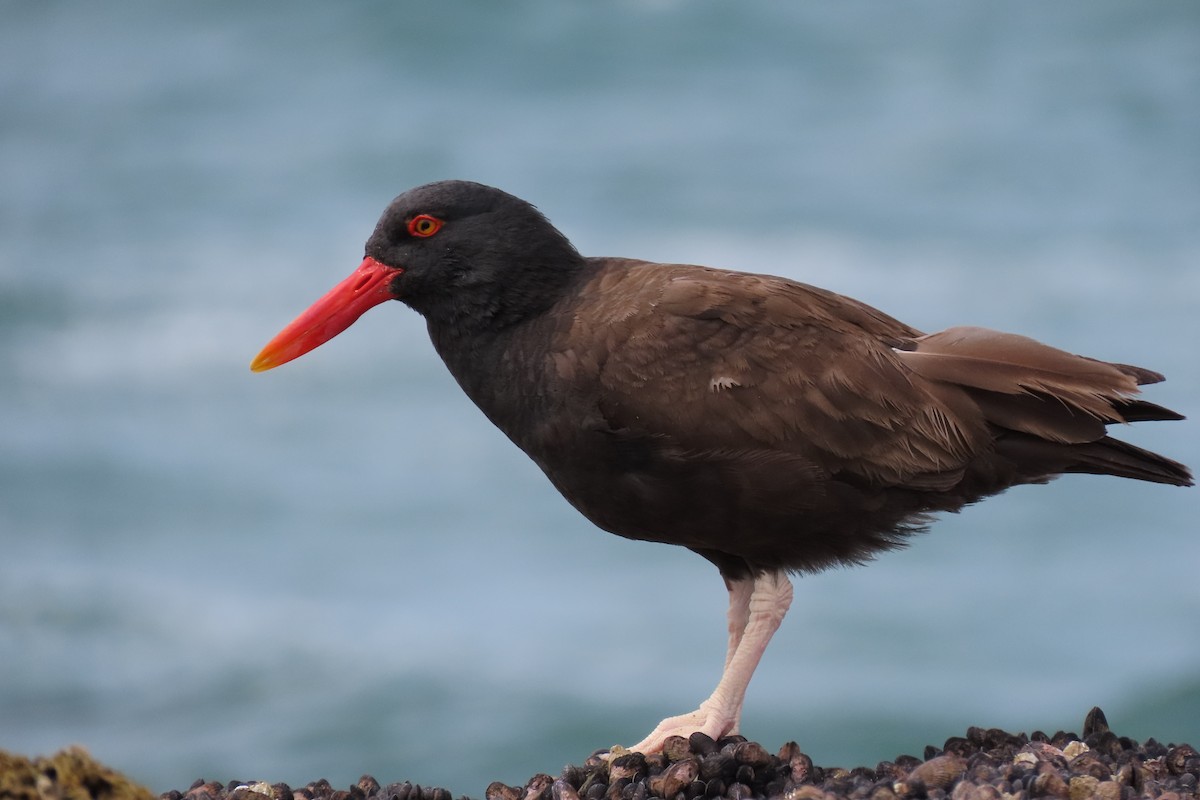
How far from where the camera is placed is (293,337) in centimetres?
575

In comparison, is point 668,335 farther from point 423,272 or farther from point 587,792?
point 587,792

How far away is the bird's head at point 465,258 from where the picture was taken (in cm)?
531

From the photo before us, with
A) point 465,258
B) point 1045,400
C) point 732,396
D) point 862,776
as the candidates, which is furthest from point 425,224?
point 862,776

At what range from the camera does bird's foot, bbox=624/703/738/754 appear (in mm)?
5273

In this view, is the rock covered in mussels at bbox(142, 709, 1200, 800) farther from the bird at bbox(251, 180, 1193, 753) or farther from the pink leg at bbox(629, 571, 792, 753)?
the bird at bbox(251, 180, 1193, 753)

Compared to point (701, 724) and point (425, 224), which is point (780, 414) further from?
point (425, 224)

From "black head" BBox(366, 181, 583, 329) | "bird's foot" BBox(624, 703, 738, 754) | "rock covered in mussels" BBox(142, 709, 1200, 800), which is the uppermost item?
"black head" BBox(366, 181, 583, 329)

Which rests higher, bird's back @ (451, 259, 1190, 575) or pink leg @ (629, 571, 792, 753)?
bird's back @ (451, 259, 1190, 575)

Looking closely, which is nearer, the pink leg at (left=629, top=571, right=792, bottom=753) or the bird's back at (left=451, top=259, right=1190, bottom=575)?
the bird's back at (left=451, top=259, right=1190, bottom=575)

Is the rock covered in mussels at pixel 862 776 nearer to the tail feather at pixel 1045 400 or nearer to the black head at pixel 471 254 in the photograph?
the tail feather at pixel 1045 400

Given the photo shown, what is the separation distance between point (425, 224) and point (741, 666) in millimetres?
2115

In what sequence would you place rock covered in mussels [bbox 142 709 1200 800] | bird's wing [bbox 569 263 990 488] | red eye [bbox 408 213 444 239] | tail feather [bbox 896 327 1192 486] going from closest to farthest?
rock covered in mussels [bbox 142 709 1200 800] < bird's wing [bbox 569 263 990 488] < tail feather [bbox 896 327 1192 486] < red eye [bbox 408 213 444 239]

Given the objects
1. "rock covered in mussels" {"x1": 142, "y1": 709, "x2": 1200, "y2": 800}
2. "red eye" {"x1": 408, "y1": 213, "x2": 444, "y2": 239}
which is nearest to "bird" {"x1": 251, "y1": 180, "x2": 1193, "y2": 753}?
"red eye" {"x1": 408, "y1": 213, "x2": 444, "y2": 239}

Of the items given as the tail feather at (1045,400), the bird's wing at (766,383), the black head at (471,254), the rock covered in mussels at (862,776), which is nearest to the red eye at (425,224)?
the black head at (471,254)
